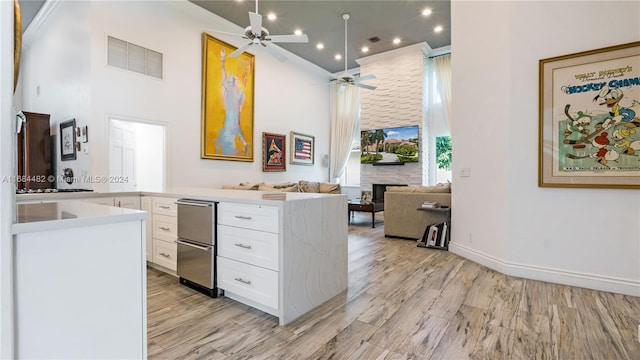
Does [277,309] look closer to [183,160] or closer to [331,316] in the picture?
[331,316]

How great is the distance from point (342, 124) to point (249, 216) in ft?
23.5

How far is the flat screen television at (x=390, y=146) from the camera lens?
23.7 feet

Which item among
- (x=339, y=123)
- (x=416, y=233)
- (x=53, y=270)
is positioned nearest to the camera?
(x=53, y=270)

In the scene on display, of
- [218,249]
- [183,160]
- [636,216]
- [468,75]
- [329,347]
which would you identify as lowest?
[329,347]

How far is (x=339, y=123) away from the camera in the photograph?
9086 mm

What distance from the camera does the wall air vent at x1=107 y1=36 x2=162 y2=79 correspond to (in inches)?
168

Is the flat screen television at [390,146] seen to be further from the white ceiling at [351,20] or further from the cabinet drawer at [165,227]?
the cabinet drawer at [165,227]

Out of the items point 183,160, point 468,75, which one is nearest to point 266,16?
point 183,160

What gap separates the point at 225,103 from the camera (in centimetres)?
582

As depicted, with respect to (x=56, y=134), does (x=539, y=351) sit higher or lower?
lower

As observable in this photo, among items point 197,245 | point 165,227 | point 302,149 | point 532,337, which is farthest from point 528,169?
point 302,149

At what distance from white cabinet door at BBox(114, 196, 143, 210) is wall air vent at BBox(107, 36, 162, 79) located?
2272 mm

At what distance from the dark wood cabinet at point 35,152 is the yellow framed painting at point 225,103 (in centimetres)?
256

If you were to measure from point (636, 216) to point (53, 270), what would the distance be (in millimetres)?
3999
